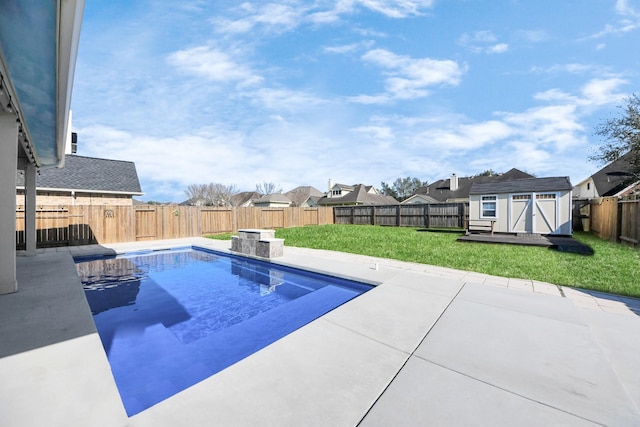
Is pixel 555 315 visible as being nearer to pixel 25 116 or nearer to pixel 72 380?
pixel 72 380

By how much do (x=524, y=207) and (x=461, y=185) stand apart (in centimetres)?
2113

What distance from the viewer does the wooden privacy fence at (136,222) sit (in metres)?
10.6

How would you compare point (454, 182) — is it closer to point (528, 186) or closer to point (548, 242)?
point (528, 186)

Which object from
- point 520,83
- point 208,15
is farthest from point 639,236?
point 208,15

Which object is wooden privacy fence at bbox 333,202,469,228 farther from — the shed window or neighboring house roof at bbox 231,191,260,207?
neighboring house roof at bbox 231,191,260,207

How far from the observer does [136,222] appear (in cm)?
1259

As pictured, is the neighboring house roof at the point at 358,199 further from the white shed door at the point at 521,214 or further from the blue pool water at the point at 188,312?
the blue pool water at the point at 188,312

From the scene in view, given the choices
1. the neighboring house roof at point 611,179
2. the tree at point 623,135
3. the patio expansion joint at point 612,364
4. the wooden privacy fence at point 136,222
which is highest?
the tree at point 623,135

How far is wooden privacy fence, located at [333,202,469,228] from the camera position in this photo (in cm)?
1631

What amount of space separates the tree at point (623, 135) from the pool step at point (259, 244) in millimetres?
19154

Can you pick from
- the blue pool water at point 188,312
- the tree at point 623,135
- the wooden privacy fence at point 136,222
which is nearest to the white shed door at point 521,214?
the tree at point 623,135

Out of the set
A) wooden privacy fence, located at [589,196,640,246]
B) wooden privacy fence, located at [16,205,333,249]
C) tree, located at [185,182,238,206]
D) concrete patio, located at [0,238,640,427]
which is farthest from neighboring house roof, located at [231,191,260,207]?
concrete patio, located at [0,238,640,427]

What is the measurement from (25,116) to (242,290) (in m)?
4.98

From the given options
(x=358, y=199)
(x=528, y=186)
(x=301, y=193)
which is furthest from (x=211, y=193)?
(x=528, y=186)
